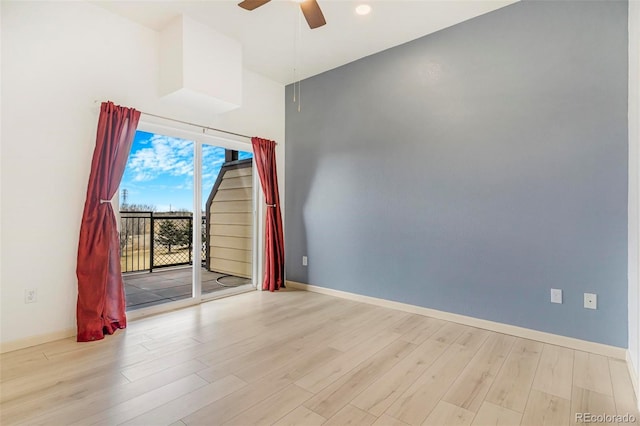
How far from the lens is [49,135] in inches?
104

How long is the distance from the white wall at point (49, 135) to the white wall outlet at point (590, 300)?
433cm

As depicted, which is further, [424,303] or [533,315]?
[424,303]

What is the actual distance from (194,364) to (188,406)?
0.51 meters

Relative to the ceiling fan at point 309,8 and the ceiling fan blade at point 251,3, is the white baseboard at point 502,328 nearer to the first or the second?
the ceiling fan at point 309,8

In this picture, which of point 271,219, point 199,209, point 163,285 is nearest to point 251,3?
point 199,209

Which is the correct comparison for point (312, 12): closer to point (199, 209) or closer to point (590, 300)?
point (199, 209)

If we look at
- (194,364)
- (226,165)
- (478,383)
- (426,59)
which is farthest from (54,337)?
(426,59)

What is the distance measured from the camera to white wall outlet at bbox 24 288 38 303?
253 centimetres

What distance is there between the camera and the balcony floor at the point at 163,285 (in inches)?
145

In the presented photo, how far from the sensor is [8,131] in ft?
7.98

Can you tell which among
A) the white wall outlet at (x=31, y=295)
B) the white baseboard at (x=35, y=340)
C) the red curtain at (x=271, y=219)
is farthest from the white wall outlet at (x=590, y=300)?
the white wall outlet at (x=31, y=295)

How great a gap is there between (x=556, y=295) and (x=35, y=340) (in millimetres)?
4325

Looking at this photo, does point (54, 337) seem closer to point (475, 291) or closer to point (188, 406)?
point (188, 406)

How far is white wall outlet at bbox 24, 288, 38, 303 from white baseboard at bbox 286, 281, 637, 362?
9.77 feet
